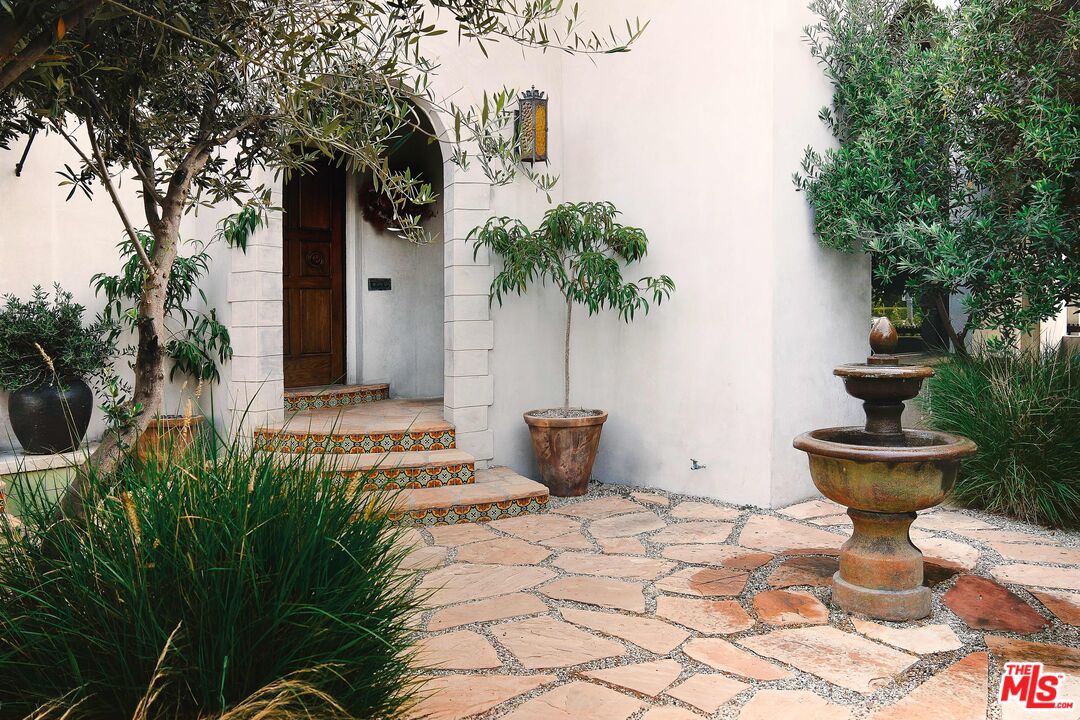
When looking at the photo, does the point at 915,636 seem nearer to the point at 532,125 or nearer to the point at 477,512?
the point at 477,512

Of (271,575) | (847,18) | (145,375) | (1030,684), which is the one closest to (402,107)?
(145,375)

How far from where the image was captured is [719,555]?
13.3 ft

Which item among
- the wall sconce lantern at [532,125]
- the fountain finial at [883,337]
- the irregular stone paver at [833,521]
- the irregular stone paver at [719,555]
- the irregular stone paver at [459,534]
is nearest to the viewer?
the fountain finial at [883,337]

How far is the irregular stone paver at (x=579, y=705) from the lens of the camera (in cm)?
241

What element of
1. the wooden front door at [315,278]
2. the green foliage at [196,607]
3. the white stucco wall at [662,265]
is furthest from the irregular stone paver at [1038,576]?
the wooden front door at [315,278]

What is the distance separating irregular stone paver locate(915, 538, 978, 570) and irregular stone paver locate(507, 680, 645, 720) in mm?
2126

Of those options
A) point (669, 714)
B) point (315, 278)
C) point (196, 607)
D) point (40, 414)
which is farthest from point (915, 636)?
point (315, 278)

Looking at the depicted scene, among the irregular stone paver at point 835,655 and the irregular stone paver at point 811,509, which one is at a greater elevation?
the irregular stone paver at point 811,509

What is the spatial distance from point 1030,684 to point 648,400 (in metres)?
3.30

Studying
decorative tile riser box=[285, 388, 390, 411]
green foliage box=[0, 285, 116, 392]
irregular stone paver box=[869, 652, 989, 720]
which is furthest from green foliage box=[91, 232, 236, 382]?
irregular stone paver box=[869, 652, 989, 720]

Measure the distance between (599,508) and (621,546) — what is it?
2.92ft

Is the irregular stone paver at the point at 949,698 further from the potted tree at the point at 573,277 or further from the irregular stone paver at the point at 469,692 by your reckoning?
the potted tree at the point at 573,277

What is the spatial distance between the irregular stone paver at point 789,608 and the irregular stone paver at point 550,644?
0.69 m

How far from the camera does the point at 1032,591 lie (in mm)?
3447
